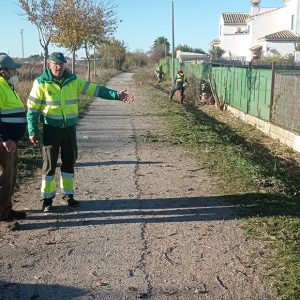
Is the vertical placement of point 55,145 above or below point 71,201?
above

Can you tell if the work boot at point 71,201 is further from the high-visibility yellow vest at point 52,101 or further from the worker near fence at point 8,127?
the high-visibility yellow vest at point 52,101

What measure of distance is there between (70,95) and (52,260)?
6.92 feet

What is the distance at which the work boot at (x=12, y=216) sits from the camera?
539 cm

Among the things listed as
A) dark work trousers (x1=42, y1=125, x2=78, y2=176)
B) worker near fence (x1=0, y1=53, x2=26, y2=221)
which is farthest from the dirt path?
dark work trousers (x1=42, y1=125, x2=78, y2=176)

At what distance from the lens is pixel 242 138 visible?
533 inches

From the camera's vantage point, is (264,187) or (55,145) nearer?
(55,145)

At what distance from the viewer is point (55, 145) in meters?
5.71

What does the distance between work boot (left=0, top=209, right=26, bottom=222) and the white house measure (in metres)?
48.1

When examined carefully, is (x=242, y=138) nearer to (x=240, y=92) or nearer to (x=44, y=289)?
(x=240, y=92)

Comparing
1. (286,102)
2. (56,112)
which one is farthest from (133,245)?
(286,102)

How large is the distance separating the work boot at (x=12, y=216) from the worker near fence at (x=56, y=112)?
1.05 feet

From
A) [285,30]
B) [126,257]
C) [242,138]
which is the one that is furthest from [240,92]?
[285,30]

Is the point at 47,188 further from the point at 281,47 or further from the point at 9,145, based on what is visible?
the point at 281,47

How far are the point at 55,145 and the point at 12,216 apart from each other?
0.98m
